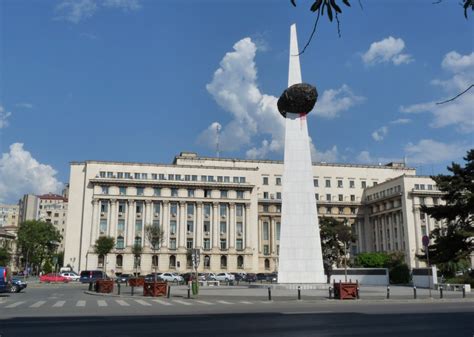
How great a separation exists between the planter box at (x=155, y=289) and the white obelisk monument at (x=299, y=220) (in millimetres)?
10373

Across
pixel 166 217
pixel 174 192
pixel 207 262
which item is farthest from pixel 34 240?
pixel 207 262

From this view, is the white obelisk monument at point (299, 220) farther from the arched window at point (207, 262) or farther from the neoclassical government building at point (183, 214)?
the arched window at point (207, 262)

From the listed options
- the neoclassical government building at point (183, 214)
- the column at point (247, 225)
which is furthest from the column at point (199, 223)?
the column at point (247, 225)

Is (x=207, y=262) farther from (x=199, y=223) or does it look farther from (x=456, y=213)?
(x=456, y=213)

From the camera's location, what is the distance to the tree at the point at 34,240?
358ft

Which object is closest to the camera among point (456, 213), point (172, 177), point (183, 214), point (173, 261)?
point (456, 213)

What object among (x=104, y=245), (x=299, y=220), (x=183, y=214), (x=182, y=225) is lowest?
(x=104, y=245)

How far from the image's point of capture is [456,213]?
41.4m

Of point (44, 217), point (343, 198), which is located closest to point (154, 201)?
point (343, 198)

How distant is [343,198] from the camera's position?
104 m

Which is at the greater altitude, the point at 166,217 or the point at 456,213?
the point at 166,217

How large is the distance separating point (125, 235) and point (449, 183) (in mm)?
60486

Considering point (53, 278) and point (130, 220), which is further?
point (130, 220)

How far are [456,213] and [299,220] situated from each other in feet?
52.4
